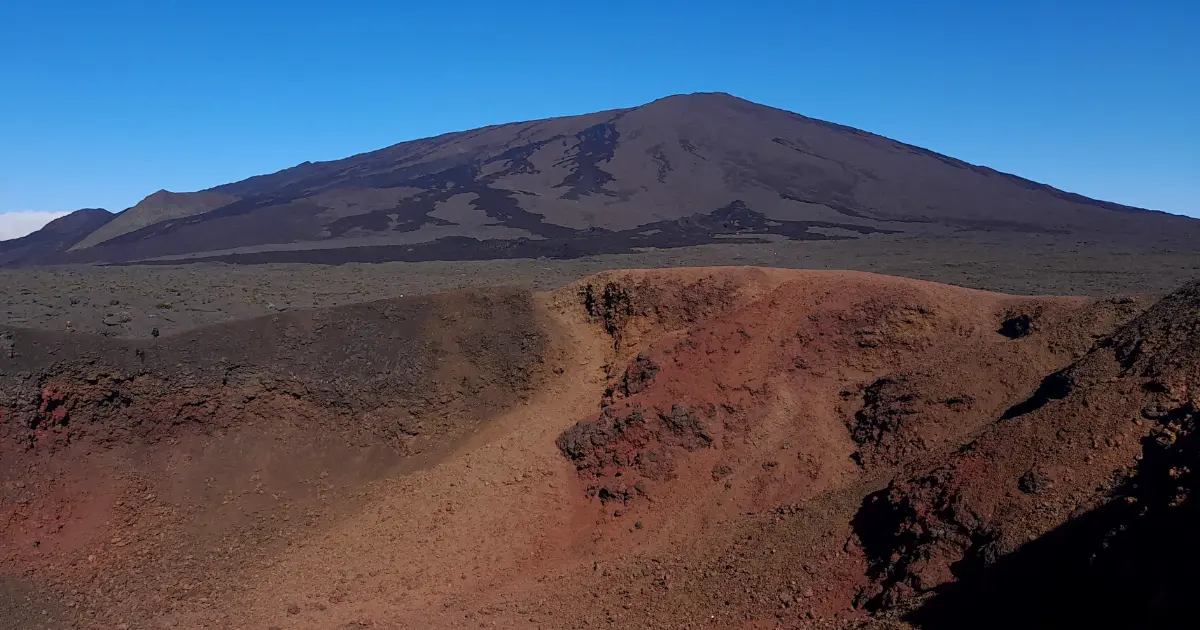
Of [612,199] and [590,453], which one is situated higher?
[612,199]

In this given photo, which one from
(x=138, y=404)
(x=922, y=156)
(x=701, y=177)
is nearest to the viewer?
(x=138, y=404)

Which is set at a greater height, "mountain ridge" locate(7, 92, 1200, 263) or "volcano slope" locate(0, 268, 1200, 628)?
"mountain ridge" locate(7, 92, 1200, 263)

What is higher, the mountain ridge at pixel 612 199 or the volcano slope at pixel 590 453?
the mountain ridge at pixel 612 199

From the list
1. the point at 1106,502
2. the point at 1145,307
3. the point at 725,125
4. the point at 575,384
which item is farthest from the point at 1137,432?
the point at 725,125

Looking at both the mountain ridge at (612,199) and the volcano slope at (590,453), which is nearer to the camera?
the volcano slope at (590,453)

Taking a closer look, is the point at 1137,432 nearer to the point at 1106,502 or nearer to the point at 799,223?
the point at 1106,502

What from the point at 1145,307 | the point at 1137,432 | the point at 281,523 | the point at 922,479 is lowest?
the point at 281,523

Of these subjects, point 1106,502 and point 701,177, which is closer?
point 1106,502

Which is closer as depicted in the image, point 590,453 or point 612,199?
point 590,453
